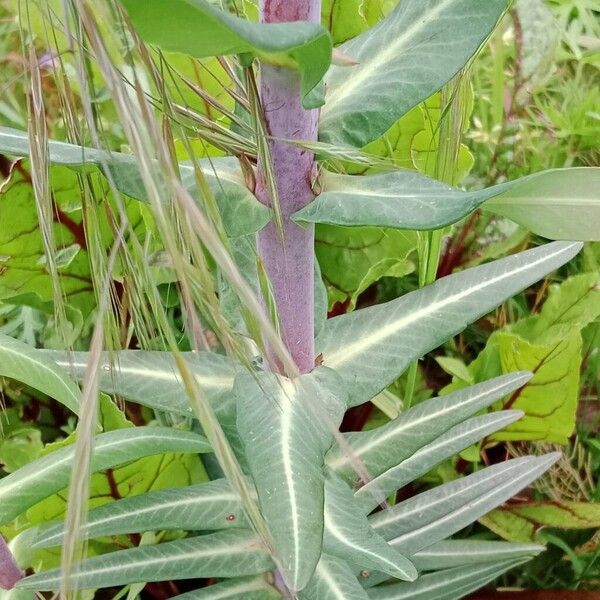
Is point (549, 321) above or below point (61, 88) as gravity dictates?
below

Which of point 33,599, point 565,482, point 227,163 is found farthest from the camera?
point 565,482

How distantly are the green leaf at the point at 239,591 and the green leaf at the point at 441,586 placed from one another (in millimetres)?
109

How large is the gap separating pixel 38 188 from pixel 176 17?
0.07 metres

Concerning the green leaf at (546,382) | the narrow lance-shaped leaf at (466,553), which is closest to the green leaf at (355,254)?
the green leaf at (546,382)

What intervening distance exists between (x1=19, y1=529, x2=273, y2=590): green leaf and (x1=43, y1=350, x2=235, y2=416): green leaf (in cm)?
10

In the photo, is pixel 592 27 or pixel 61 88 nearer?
pixel 61 88

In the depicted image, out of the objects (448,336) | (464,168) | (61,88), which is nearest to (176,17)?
(61,88)

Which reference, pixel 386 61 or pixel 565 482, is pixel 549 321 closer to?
pixel 565 482

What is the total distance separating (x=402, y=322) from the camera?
448mm

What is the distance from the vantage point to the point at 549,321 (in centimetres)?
69

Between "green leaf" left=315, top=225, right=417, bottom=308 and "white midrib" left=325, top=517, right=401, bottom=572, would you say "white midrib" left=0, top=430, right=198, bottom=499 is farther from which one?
"green leaf" left=315, top=225, right=417, bottom=308

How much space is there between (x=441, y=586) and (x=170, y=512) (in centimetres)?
23

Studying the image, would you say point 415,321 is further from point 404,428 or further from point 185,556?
point 185,556

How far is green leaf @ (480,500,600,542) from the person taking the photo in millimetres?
613
